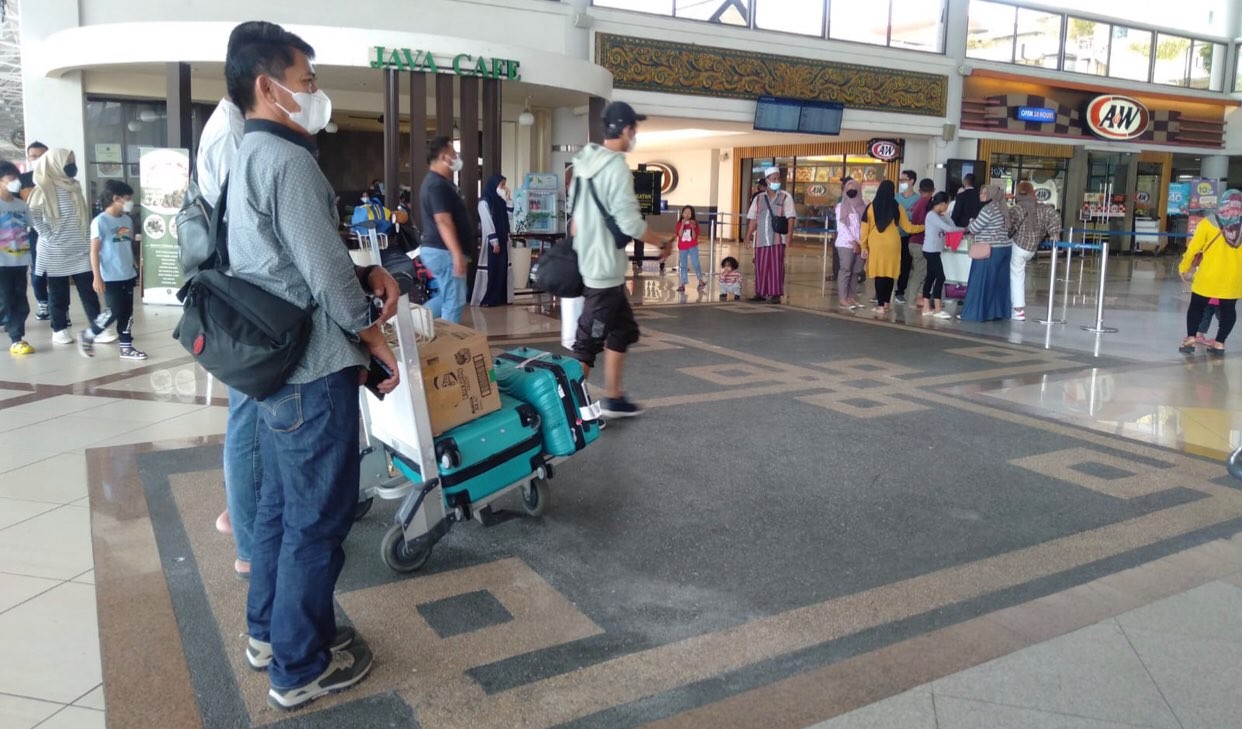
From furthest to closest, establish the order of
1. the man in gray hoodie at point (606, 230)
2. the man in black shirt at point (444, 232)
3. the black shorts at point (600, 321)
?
the man in black shirt at point (444, 232) → the black shorts at point (600, 321) → the man in gray hoodie at point (606, 230)

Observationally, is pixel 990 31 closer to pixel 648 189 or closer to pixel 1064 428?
pixel 648 189

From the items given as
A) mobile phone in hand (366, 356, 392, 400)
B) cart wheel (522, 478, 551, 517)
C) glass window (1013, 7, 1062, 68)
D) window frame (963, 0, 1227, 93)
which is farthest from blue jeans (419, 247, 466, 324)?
glass window (1013, 7, 1062, 68)

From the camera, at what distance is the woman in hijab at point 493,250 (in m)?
11.0

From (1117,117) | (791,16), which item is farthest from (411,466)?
(1117,117)

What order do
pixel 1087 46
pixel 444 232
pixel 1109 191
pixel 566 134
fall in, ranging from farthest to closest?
1. pixel 1109 191
2. pixel 1087 46
3. pixel 566 134
4. pixel 444 232

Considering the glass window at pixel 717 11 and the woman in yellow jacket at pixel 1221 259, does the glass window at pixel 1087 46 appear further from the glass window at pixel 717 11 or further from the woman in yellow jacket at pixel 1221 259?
the woman in yellow jacket at pixel 1221 259

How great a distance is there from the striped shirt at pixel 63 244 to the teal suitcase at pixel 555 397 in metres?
5.46

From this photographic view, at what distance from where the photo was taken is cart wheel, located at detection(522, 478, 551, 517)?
13.0ft

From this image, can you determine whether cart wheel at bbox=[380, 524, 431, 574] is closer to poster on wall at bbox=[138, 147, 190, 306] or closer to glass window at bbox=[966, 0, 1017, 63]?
poster on wall at bbox=[138, 147, 190, 306]

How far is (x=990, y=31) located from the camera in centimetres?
2077

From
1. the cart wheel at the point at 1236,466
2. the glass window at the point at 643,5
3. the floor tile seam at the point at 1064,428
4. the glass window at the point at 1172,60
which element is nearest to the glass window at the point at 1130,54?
the glass window at the point at 1172,60

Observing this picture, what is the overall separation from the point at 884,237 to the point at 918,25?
11228 mm

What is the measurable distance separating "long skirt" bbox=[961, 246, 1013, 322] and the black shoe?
20.4 ft

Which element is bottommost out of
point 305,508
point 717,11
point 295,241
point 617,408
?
point 617,408
